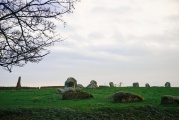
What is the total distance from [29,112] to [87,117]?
3.92 metres

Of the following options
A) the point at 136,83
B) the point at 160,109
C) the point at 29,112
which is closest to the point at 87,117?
the point at 29,112

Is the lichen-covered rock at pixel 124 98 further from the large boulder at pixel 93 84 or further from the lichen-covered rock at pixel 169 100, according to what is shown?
the large boulder at pixel 93 84

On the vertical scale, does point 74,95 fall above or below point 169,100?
above

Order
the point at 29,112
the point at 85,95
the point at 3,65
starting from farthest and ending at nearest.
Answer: the point at 85,95 → the point at 29,112 → the point at 3,65

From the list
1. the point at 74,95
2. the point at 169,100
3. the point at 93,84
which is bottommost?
the point at 169,100

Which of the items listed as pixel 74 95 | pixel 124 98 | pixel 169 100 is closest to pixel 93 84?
pixel 74 95

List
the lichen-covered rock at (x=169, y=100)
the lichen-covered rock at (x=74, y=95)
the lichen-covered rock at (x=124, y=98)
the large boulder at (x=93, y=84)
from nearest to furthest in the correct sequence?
1. the lichen-covered rock at (x=169, y=100)
2. the lichen-covered rock at (x=124, y=98)
3. the lichen-covered rock at (x=74, y=95)
4. the large boulder at (x=93, y=84)

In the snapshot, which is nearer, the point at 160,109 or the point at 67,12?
the point at 67,12

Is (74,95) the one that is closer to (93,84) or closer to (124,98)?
(124,98)

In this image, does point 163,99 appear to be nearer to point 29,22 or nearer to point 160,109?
Answer: point 160,109

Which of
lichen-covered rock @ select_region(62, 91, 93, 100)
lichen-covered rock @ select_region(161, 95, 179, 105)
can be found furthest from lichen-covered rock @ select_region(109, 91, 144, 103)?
lichen-covered rock @ select_region(62, 91, 93, 100)

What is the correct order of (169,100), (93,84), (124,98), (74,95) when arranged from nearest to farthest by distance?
(169,100) → (124,98) → (74,95) → (93,84)

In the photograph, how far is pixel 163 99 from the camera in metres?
20.7

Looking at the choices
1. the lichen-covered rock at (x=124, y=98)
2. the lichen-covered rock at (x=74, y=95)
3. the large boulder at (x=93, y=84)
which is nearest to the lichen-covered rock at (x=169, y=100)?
the lichen-covered rock at (x=124, y=98)
